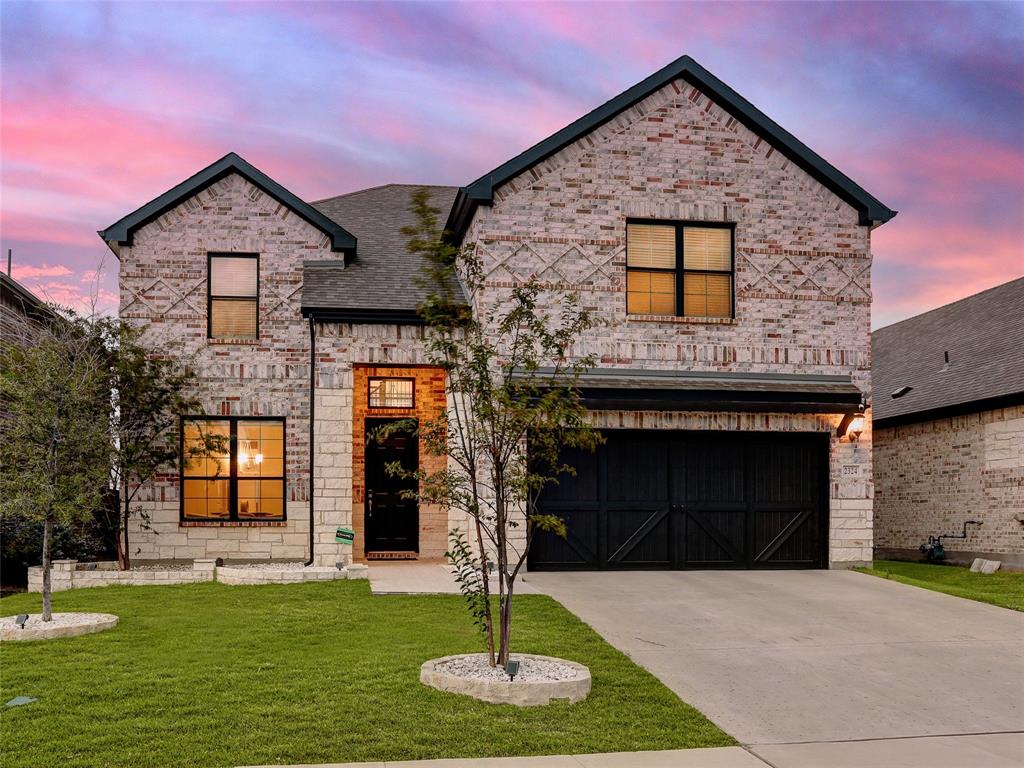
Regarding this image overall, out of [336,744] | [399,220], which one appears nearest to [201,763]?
[336,744]

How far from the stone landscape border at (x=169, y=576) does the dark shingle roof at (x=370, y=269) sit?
4.26 meters

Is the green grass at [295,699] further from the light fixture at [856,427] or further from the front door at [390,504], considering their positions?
the light fixture at [856,427]

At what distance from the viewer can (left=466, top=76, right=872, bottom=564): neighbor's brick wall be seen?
16266mm

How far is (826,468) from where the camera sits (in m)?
16.8

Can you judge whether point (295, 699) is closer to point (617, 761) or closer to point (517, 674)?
point (517, 674)

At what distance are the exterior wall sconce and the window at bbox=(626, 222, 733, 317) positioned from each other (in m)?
2.63

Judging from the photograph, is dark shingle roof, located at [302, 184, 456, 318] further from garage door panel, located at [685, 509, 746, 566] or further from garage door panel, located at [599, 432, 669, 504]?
garage door panel, located at [685, 509, 746, 566]

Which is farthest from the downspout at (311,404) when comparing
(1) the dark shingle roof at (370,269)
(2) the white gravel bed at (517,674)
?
(2) the white gravel bed at (517,674)

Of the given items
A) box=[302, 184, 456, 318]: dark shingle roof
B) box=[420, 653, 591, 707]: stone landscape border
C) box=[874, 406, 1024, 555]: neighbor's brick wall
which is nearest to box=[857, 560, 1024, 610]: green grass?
box=[874, 406, 1024, 555]: neighbor's brick wall

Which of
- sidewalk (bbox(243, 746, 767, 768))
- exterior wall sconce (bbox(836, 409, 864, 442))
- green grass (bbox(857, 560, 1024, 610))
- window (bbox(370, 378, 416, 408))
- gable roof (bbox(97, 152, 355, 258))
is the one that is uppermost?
gable roof (bbox(97, 152, 355, 258))

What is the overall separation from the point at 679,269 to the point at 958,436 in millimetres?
8677

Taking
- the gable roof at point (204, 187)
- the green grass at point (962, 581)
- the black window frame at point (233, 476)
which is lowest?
the green grass at point (962, 581)

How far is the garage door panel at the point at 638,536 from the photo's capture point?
1631cm

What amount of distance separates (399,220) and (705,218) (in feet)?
23.0
